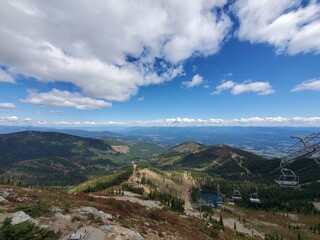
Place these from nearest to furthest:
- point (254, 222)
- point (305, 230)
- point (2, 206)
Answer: point (2, 206)
point (305, 230)
point (254, 222)

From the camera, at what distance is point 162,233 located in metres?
50.9

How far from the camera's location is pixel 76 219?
46438mm

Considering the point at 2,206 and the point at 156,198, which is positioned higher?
the point at 2,206

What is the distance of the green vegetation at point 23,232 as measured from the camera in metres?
35.0

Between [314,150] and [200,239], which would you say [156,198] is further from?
[314,150]

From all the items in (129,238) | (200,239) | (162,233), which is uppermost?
(129,238)

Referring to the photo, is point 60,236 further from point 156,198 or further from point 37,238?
point 156,198

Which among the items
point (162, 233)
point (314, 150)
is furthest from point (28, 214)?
point (314, 150)

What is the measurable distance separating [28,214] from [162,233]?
26.2 meters

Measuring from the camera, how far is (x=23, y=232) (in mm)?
36812

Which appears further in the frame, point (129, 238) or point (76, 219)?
point (76, 219)

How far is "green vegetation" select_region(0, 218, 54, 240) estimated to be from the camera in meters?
35.0

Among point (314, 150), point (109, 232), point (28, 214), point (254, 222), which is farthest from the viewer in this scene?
point (254, 222)

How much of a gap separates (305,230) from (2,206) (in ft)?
560
